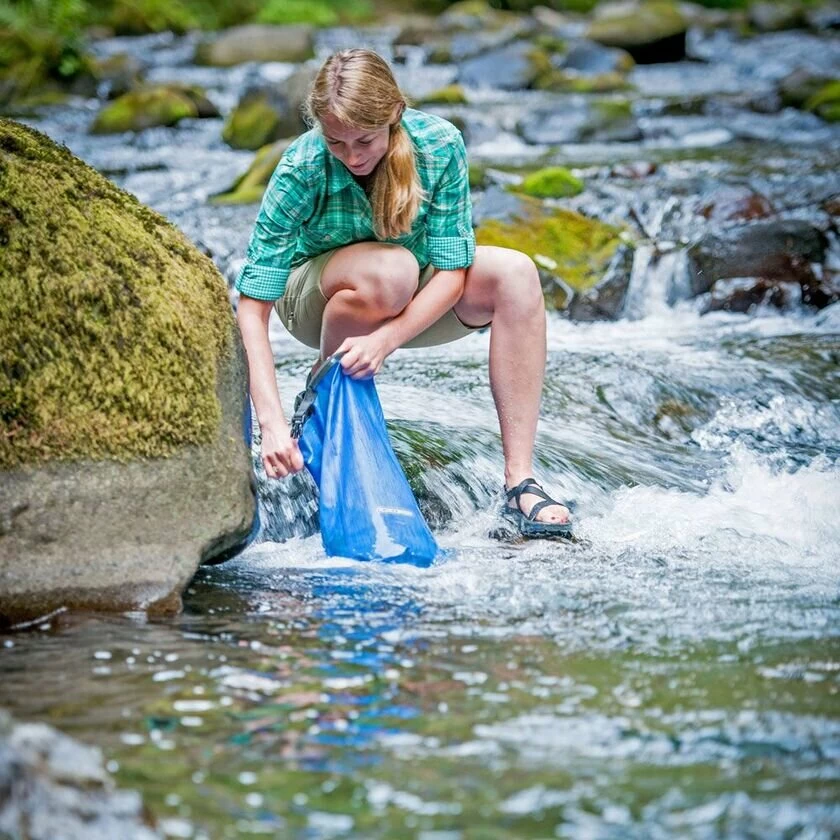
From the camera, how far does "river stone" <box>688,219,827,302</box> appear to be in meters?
7.39

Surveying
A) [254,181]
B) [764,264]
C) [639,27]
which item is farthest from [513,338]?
Answer: [639,27]

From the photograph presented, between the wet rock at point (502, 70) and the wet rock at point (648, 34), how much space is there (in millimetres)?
1814

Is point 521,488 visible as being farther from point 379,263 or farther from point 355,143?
point 355,143

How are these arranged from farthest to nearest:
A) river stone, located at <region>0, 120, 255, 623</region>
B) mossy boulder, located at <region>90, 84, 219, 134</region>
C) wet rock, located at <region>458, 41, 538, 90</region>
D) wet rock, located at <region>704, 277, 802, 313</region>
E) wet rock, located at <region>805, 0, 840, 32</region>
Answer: wet rock, located at <region>805, 0, 840, 32</region>, wet rock, located at <region>458, 41, 538, 90</region>, mossy boulder, located at <region>90, 84, 219, 134</region>, wet rock, located at <region>704, 277, 802, 313</region>, river stone, located at <region>0, 120, 255, 623</region>

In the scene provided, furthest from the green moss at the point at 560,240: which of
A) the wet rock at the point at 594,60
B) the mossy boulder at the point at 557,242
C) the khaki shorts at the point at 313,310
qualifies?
the wet rock at the point at 594,60

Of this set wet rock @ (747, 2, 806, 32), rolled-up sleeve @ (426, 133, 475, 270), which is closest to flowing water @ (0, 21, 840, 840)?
rolled-up sleeve @ (426, 133, 475, 270)

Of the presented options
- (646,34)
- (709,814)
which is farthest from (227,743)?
(646,34)

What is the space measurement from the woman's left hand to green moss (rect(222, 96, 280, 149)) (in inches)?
329

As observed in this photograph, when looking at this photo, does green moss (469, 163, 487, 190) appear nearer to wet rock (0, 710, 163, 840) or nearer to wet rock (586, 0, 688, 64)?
wet rock (0, 710, 163, 840)

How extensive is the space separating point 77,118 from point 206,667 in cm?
1138

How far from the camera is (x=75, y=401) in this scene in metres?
3.03

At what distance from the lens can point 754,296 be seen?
7270mm

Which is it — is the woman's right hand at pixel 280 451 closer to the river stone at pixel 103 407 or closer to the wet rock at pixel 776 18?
the river stone at pixel 103 407

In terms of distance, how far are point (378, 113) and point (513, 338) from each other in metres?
0.88
